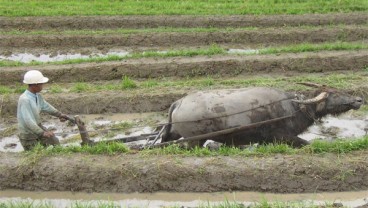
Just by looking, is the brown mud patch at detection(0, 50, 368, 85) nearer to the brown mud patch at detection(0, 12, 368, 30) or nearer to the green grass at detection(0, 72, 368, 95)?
the green grass at detection(0, 72, 368, 95)

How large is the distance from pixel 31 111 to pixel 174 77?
4.95 metres

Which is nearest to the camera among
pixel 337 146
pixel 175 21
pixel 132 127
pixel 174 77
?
pixel 337 146

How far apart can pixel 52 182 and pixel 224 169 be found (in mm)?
2504

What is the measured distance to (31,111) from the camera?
752cm

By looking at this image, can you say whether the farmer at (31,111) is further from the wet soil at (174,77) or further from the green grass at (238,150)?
the wet soil at (174,77)

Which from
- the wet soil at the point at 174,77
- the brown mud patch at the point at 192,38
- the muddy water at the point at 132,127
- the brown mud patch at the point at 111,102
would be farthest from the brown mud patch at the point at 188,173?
the brown mud patch at the point at 192,38

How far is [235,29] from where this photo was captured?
589 inches

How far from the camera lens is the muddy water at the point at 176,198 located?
22.2ft

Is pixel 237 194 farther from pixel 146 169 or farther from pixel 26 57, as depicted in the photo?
pixel 26 57

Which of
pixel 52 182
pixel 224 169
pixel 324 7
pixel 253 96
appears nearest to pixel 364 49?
pixel 324 7

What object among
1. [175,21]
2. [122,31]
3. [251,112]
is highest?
[175,21]

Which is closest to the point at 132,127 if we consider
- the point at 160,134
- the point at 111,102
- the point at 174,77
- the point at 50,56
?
the point at 160,134

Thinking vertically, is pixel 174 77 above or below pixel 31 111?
below

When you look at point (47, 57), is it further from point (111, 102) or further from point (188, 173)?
point (188, 173)
